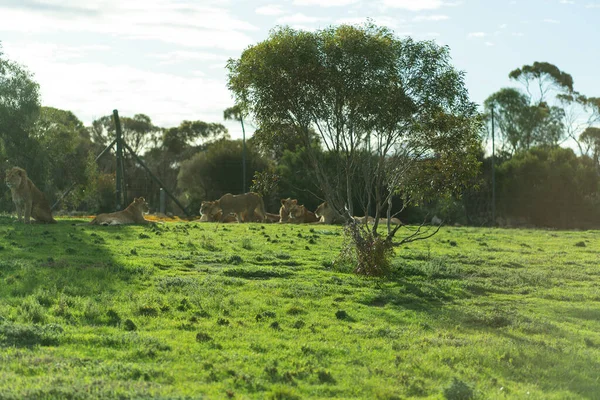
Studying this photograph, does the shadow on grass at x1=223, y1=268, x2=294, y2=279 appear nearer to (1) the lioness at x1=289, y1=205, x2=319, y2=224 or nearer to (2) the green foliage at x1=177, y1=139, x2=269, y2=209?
(1) the lioness at x1=289, y1=205, x2=319, y2=224

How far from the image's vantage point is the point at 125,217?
3297 cm

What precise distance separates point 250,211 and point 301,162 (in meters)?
11.9

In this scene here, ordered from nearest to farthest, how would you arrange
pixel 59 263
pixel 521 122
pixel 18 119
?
pixel 59 263 < pixel 18 119 < pixel 521 122

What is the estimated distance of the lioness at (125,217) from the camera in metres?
32.1

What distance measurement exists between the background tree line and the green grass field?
288 centimetres

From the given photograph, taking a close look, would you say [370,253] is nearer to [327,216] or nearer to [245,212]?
[327,216]

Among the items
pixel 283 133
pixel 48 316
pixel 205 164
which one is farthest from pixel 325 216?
pixel 48 316

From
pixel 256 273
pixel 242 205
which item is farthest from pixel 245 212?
pixel 256 273

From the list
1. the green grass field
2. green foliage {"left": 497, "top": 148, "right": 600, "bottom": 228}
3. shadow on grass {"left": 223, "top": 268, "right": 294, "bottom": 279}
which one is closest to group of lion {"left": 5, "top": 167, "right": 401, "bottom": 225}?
the green grass field

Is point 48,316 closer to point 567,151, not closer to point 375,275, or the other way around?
point 375,275

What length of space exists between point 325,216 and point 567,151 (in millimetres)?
25916

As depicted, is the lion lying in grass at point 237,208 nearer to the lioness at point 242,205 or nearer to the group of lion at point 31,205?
the lioness at point 242,205

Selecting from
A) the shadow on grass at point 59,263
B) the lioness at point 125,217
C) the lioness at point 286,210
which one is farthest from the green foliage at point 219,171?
the shadow on grass at point 59,263

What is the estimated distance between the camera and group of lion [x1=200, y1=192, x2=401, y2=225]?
40312 mm
